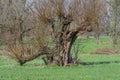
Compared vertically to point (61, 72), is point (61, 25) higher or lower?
higher

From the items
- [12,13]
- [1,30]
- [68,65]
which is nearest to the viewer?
[68,65]

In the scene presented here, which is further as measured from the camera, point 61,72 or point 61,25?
point 61,25

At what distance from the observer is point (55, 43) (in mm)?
24766

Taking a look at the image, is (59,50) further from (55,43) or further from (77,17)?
(77,17)

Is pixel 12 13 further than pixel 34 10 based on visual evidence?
Yes

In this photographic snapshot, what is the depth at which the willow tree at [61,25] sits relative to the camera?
80.1ft

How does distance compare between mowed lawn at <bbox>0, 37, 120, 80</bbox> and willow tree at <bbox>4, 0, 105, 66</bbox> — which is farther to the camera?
willow tree at <bbox>4, 0, 105, 66</bbox>

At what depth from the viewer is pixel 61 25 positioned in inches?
968

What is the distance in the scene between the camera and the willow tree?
24.4m

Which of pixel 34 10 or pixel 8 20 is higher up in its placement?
pixel 34 10

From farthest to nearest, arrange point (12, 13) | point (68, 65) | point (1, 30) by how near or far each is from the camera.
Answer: point (12, 13), point (1, 30), point (68, 65)

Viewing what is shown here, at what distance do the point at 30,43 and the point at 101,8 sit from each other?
5.13 m

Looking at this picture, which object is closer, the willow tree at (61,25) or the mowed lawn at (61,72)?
the mowed lawn at (61,72)

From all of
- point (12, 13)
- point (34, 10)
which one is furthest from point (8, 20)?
point (34, 10)
